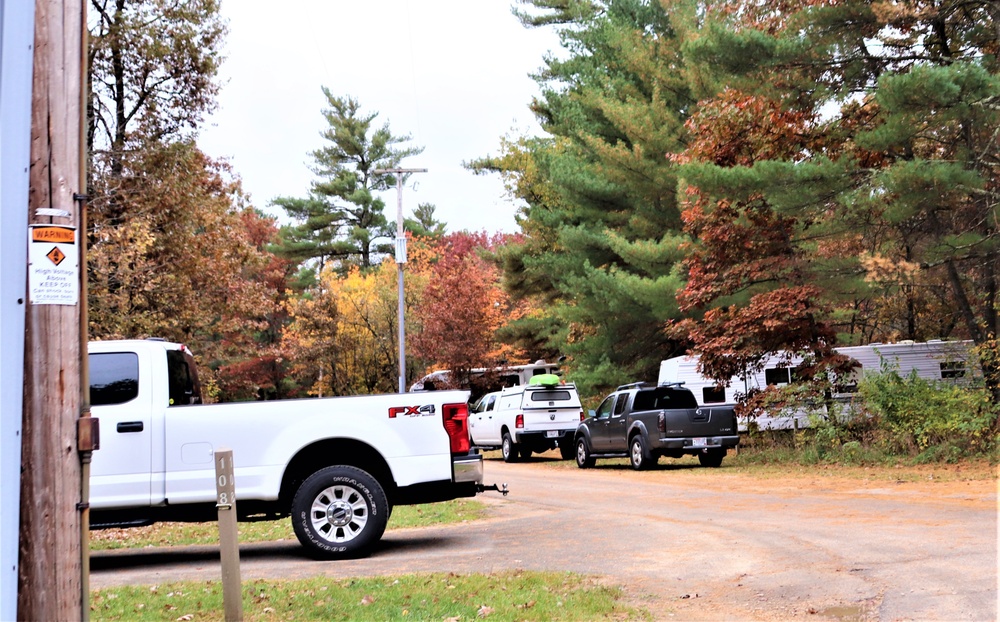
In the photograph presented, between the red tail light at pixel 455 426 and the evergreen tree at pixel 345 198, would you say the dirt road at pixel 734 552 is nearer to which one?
the red tail light at pixel 455 426

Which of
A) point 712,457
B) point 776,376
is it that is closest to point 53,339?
point 712,457

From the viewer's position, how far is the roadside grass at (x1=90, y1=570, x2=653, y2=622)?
774cm

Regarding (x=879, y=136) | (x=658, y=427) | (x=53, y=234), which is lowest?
(x=658, y=427)

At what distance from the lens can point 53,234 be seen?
17.2 feet

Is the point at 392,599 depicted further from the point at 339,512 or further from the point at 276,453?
the point at 276,453

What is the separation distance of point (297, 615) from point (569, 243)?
1109 inches

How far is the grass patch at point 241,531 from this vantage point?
42.9 feet

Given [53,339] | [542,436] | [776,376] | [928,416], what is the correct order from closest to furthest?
[53,339], [928,416], [542,436], [776,376]

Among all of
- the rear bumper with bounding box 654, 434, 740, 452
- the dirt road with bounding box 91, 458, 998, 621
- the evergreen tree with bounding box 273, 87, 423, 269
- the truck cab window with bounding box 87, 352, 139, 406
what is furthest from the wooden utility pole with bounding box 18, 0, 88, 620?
the evergreen tree with bounding box 273, 87, 423, 269

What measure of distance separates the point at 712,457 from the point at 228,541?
1687cm

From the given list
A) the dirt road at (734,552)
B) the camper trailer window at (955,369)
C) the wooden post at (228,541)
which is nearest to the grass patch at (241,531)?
the dirt road at (734,552)

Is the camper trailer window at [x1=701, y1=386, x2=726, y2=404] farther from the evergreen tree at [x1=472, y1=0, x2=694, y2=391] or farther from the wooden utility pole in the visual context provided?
the wooden utility pole

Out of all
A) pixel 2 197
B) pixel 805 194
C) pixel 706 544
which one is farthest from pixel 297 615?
pixel 805 194

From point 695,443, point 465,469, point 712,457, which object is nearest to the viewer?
point 465,469
